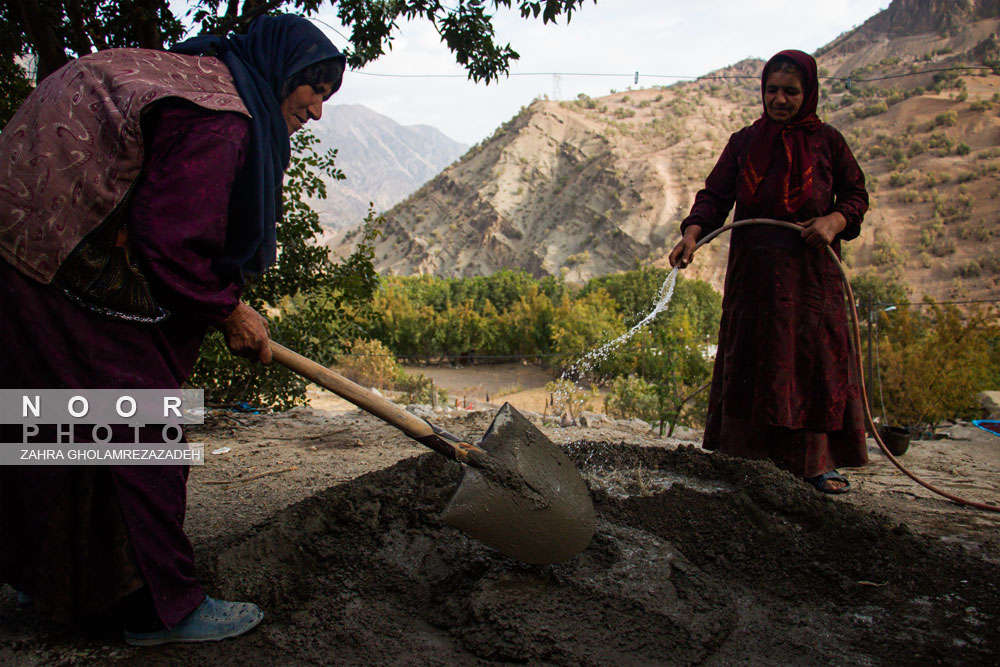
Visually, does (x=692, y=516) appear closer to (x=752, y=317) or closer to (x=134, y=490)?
(x=752, y=317)

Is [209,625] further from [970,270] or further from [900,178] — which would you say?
[900,178]

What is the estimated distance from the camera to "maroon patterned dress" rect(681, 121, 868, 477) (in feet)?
9.21

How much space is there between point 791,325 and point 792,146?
0.80m

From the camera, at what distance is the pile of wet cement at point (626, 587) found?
5.67ft

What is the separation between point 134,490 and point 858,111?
4141 cm

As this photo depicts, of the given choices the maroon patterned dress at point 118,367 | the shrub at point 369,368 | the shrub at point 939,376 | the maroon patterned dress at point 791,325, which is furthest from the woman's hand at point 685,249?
the shrub at point 369,368

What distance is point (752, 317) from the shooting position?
9.41ft

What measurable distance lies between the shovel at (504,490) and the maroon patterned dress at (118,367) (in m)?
0.39

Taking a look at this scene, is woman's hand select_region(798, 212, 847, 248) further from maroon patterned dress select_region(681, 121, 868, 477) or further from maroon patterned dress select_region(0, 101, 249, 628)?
maroon patterned dress select_region(0, 101, 249, 628)

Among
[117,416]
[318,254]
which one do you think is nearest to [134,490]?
[117,416]

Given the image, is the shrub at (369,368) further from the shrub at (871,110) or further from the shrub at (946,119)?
the shrub at (871,110)

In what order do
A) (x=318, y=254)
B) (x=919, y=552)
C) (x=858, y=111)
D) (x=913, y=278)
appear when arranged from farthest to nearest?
(x=858, y=111) → (x=913, y=278) → (x=318, y=254) → (x=919, y=552)

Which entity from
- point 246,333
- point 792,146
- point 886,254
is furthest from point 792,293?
point 886,254

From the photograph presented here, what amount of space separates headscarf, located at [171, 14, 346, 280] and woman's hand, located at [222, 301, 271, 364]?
0.12 metres
